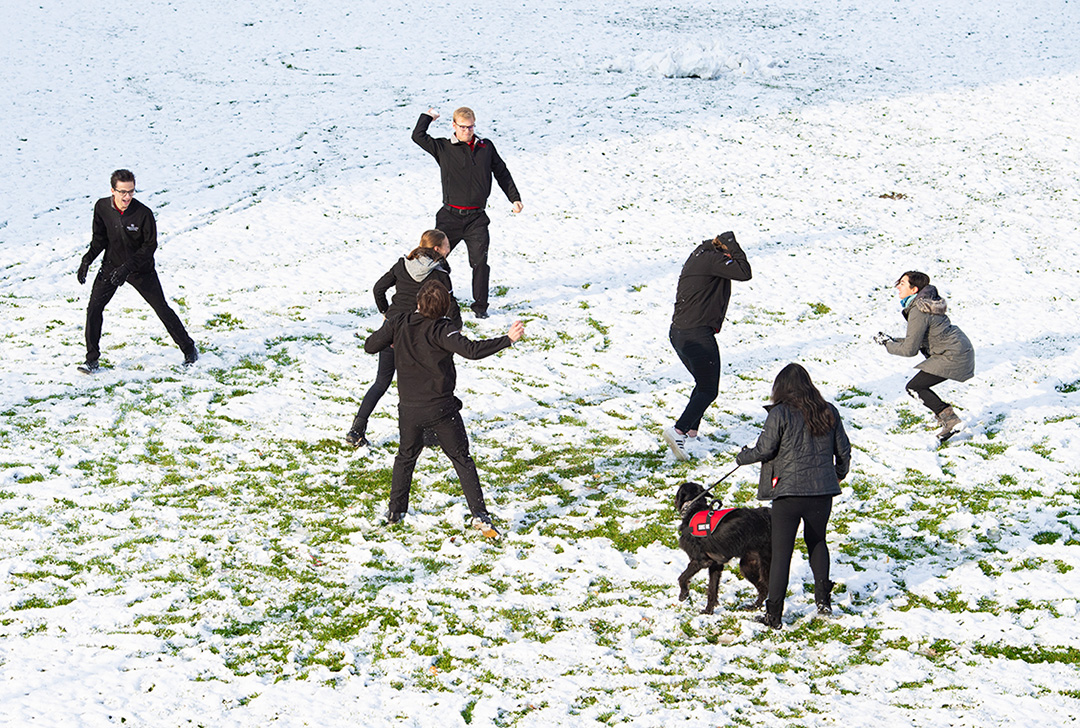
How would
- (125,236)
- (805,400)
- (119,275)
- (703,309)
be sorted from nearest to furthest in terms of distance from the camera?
1. (805,400)
2. (703,309)
3. (125,236)
4. (119,275)

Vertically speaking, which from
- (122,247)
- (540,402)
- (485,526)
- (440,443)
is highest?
(122,247)

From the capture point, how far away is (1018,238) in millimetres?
18500

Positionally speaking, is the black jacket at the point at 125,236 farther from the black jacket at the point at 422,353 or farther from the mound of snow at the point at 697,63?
the mound of snow at the point at 697,63

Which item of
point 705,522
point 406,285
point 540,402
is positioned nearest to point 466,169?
point 540,402

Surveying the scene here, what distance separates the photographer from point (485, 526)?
867 centimetres

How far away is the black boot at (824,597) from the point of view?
7402mm

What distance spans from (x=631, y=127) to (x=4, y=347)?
1679 cm

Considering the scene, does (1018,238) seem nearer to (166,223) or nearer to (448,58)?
(166,223)

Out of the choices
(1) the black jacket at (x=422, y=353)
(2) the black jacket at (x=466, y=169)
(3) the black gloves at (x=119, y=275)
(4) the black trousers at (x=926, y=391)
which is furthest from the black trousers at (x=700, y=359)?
(3) the black gloves at (x=119, y=275)

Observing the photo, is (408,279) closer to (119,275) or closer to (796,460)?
(119,275)

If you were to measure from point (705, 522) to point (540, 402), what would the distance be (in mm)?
5222

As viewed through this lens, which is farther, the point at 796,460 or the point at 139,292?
the point at 139,292

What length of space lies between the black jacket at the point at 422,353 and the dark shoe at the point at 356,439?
2.59 meters

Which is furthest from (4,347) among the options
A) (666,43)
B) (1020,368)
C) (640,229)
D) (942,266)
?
(666,43)
